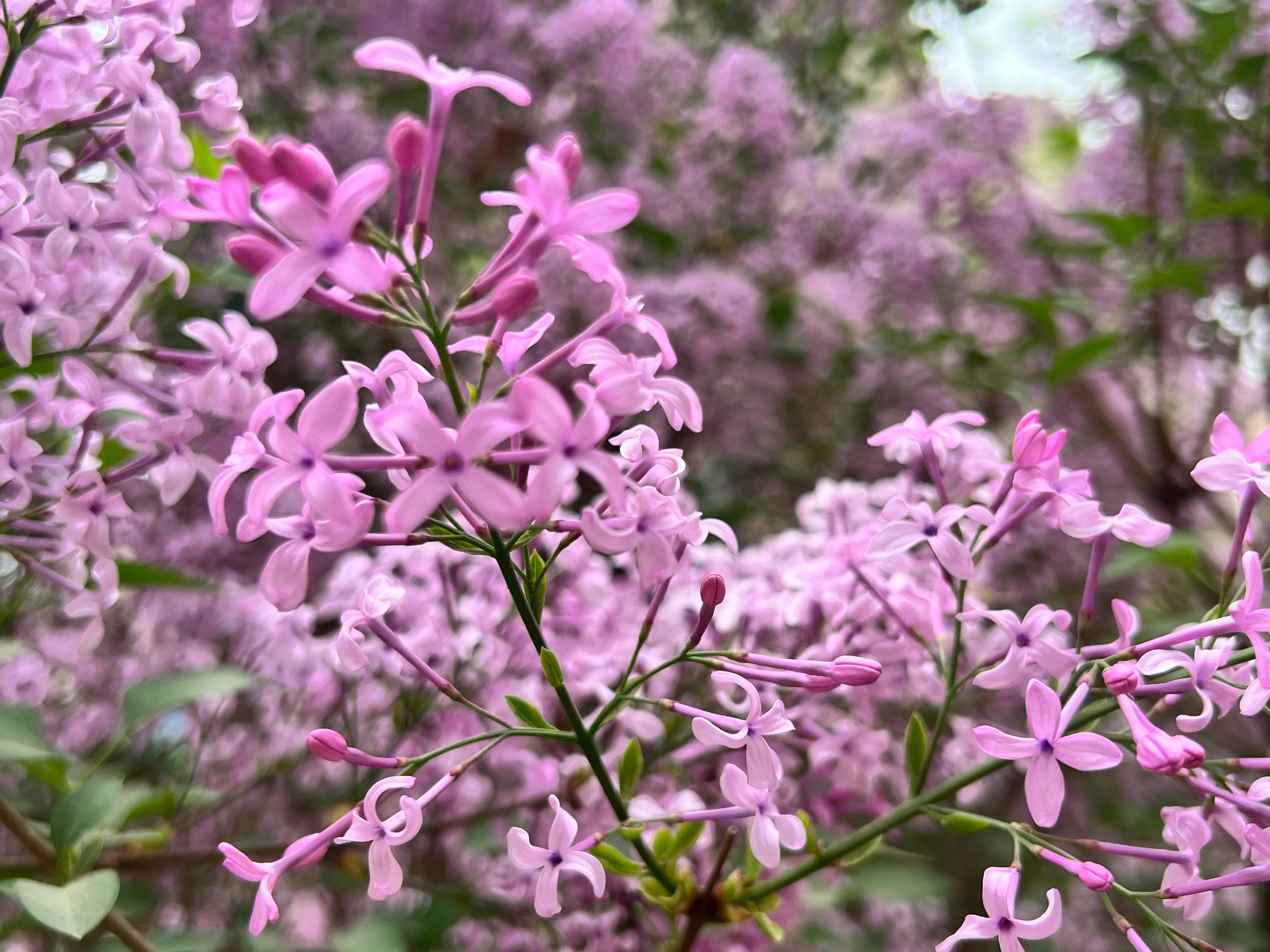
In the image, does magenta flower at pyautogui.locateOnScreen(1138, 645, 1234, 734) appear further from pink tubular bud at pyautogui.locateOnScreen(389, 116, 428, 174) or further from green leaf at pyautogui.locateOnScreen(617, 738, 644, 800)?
pink tubular bud at pyautogui.locateOnScreen(389, 116, 428, 174)

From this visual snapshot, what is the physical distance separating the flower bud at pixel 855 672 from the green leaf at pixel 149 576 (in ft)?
1.36

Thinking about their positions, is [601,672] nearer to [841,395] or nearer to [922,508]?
[922,508]

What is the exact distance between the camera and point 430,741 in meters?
0.63

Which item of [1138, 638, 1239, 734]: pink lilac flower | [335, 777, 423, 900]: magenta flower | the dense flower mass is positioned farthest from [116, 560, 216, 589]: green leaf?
[1138, 638, 1239, 734]: pink lilac flower

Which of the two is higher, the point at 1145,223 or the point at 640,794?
the point at 1145,223

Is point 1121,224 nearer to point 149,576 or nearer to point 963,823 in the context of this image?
point 963,823

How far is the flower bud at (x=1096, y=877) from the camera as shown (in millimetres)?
312

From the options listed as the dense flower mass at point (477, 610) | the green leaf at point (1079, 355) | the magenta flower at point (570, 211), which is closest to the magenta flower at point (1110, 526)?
the dense flower mass at point (477, 610)

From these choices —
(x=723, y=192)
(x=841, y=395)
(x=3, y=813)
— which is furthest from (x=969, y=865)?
(x=3, y=813)

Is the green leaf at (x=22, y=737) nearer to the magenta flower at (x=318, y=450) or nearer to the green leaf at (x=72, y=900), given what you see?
the green leaf at (x=72, y=900)

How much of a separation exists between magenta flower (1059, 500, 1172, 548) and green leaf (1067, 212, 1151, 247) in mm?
668

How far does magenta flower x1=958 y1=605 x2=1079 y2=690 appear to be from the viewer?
35 cm

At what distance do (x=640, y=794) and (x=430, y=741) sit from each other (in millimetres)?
165

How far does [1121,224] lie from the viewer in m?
0.95
